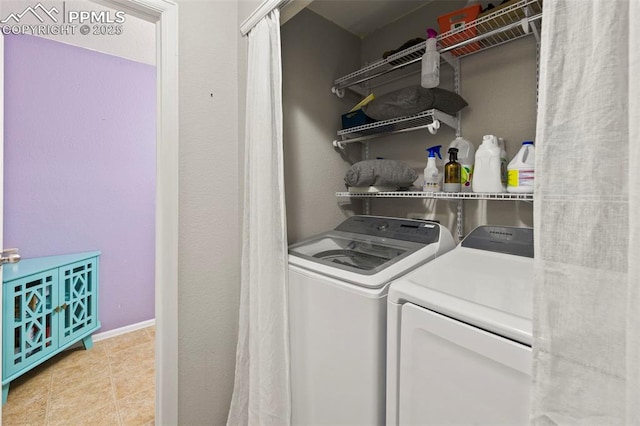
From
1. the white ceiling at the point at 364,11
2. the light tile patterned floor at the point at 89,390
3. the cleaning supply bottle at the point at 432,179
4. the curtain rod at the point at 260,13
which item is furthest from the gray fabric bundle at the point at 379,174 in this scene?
the light tile patterned floor at the point at 89,390

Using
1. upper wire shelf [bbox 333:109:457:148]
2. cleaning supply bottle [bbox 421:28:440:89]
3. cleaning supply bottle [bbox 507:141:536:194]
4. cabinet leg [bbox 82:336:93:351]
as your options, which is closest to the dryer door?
cleaning supply bottle [bbox 507:141:536:194]

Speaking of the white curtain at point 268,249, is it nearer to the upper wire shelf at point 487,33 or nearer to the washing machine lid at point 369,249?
the washing machine lid at point 369,249

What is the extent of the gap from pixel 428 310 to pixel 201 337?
4.09 feet

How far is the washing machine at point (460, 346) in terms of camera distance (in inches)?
27.1

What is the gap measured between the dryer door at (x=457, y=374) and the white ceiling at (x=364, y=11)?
1.88 meters

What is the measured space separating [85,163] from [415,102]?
3.08m

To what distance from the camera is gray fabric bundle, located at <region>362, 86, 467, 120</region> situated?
4.96ft

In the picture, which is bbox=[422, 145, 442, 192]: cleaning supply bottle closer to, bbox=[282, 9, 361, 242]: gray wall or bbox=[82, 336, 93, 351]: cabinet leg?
bbox=[282, 9, 361, 242]: gray wall

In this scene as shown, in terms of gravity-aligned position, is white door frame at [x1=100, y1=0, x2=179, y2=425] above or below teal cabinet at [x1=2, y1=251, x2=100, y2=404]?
above

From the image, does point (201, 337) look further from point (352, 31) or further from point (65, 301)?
point (352, 31)

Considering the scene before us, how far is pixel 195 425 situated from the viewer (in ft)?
5.06

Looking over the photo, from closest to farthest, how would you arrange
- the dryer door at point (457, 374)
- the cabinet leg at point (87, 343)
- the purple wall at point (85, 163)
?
the dryer door at point (457, 374)
the purple wall at point (85, 163)
the cabinet leg at point (87, 343)

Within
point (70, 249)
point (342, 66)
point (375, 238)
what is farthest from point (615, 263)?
point (70, 249)

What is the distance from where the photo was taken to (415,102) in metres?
1.53
